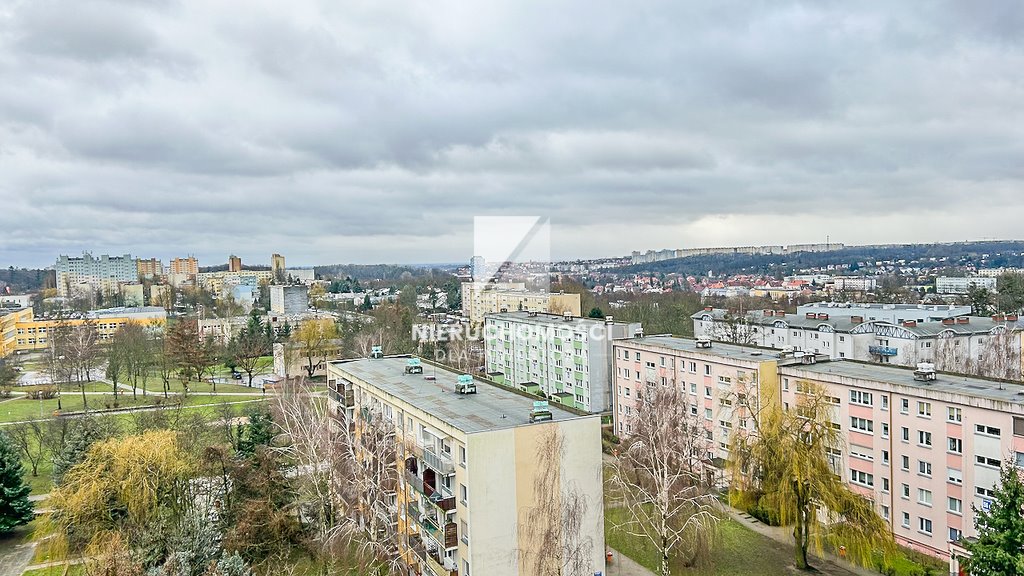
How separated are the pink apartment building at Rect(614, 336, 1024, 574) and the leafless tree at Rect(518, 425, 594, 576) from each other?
389 inches

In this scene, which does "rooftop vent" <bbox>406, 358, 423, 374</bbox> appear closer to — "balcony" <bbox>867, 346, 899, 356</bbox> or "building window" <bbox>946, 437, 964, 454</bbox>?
"building window" <bbox>946, 437, 964, 454</bbox>

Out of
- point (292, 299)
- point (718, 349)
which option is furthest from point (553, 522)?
point (292, 299)

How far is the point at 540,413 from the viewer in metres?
18.3

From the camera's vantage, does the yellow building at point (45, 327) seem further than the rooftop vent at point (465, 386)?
Yes

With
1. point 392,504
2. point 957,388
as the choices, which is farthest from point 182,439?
point 957,388

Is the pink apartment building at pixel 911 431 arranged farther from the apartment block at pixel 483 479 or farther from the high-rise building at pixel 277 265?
the high-rise building at pixel 277 265

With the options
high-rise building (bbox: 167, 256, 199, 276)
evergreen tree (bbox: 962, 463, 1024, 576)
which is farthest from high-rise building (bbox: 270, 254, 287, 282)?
evergreen tree (bbox: 962, 463, 1024, 576)

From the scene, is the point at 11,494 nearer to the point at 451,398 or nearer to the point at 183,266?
the point at 451,398

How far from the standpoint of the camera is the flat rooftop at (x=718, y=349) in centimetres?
2871

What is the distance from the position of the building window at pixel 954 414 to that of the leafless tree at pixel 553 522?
12030 mm

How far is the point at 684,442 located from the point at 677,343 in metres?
11.9

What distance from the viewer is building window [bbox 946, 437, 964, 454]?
20.2 m

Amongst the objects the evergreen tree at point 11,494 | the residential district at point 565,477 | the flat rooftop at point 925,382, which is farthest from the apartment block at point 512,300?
the evergreen tree at point 11,494

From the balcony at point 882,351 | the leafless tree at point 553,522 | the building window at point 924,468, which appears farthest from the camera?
the balcony at point 882,351
